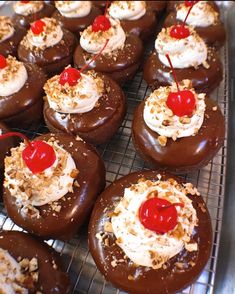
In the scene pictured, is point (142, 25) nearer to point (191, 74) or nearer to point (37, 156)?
point (191, 74)

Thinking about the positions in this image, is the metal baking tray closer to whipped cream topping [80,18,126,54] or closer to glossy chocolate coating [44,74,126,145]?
glossy chocolate coating [44,74,126,145]

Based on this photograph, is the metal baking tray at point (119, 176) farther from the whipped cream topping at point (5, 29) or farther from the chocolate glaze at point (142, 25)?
the whipped cream topping at point (5, 29)

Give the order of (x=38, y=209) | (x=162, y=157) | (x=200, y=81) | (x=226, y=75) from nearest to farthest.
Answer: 1. (x=38, y=209)
2. (x=162, y=157)
3. (x=200, y=81)
4. (x=226, y=75)

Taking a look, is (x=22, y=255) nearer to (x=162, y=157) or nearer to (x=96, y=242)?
(x=96, y=242)

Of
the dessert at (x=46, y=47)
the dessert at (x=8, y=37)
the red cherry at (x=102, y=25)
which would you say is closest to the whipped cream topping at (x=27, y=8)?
the dessert at (x=8, y=37)

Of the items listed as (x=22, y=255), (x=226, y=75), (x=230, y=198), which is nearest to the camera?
(x=22, y=255)

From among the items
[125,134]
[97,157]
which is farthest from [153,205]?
[125,134]

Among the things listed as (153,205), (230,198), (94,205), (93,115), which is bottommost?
(230,198)

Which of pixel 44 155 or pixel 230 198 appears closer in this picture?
pixel 44 155
